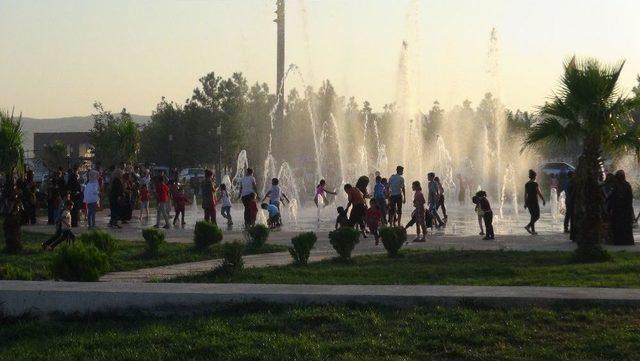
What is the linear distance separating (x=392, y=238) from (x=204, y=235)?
367 cm

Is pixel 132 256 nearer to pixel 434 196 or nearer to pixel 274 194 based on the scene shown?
pixel 274 194

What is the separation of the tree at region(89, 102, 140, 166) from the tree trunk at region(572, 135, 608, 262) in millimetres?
24147

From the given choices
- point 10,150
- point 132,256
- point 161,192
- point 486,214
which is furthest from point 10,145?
point 486,214

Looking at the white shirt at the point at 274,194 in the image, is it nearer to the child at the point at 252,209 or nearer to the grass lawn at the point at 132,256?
the child at the point at 252,209

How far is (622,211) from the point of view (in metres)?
17.6

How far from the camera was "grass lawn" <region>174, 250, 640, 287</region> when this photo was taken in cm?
1155

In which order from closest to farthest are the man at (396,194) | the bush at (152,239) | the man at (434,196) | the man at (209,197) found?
the bush at (152,239) → the man at (396,194) → the man at (434,196) → the man at (209,197)

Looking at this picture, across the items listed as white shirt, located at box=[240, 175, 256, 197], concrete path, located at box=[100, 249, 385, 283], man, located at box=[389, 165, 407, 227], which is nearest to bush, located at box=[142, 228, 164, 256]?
concrete path, located at box=[100, 249, 385, 283]

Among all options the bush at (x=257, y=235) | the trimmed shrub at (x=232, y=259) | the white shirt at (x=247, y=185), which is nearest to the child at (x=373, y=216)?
the bush at (x=257, y=235)

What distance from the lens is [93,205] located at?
76.0ft

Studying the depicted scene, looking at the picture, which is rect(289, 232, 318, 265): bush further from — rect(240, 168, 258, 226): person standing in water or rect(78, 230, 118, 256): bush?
rect(240, 168, 258, 226): person standing in water

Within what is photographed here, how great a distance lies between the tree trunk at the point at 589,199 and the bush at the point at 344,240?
3420mm

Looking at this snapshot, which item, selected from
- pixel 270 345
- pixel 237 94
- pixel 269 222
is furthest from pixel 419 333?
pixel 237 94

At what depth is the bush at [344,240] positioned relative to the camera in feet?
47.9
